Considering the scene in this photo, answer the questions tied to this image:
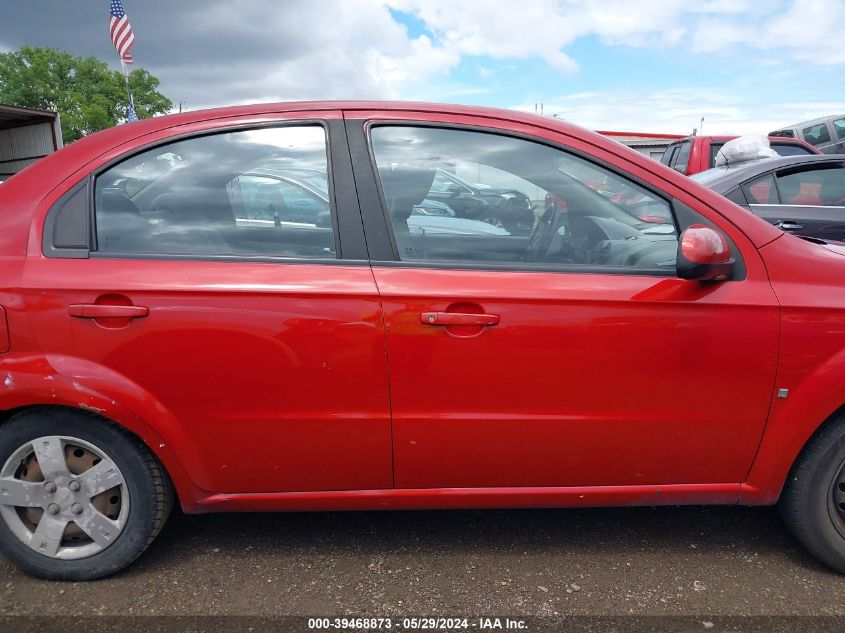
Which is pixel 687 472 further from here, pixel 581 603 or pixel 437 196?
pixel 437 196

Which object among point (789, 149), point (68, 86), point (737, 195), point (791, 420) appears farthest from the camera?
point (68, 86)

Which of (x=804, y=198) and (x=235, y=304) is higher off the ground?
(x=804, y=198)

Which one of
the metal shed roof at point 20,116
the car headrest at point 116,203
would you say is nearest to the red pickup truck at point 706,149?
the car headrest at point 116,203

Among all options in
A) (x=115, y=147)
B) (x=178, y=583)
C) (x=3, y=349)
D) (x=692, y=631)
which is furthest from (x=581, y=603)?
(x=115, y=147)

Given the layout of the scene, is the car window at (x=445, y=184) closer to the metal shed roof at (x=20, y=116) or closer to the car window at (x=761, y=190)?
the car window at (x=761, y=190)

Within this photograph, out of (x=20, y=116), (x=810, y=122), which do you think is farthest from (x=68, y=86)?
(x=810, y=122)

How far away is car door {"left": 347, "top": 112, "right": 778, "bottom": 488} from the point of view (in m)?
2.01

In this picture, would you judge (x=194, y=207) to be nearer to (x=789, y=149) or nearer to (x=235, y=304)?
(x=235, y=304)

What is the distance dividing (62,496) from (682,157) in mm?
9125

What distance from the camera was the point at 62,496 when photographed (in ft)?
7.00

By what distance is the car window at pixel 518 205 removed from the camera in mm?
2125

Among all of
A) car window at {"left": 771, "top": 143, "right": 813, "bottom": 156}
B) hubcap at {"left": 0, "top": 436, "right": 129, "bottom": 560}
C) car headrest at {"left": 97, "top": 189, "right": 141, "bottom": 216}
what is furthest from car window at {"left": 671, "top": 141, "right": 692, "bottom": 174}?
hubcap at {"left": 0, "top": 436, "right": 129, "bottom": 560}

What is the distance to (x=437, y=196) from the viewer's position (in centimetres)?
218

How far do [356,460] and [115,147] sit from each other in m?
1.35
